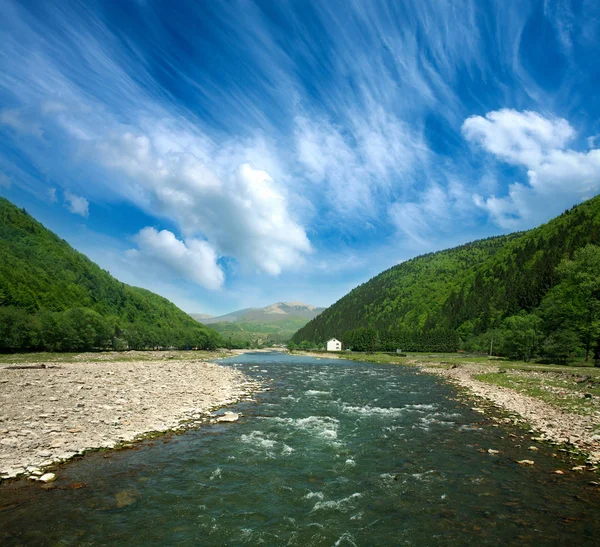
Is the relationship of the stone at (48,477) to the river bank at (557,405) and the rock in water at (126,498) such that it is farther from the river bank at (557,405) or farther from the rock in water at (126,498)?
the river bank at (557,405)

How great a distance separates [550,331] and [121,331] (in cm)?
13751

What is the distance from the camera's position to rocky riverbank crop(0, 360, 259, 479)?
42.8ft

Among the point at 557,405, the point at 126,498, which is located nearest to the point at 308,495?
the point at 126,498

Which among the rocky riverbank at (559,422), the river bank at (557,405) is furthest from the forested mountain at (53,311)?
the rocky riverbank at (559,422)

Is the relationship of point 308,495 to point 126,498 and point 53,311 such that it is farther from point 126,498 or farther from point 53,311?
point 53,311

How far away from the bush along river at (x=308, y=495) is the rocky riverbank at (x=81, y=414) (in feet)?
4.65

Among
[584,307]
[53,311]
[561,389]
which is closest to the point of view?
[561,389]

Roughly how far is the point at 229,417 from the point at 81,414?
27.9 ft

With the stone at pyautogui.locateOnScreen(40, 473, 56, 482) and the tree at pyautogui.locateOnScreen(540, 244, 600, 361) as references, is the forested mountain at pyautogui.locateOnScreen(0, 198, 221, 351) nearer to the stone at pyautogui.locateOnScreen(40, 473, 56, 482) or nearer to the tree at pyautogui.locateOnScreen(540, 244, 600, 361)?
the stone at pyautogui.locateOnScreen(40, 473, 56, 482)

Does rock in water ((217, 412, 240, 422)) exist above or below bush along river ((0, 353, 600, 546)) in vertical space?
below

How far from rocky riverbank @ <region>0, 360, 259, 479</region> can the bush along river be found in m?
1.42

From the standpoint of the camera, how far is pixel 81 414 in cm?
1833

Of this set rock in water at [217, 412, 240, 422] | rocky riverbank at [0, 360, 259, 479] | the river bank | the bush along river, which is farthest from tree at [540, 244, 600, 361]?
rock in water at [217, 412, 240, 422]

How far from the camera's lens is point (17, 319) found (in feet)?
233
